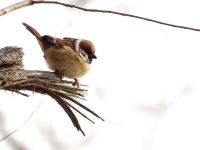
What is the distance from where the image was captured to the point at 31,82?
1406 millimetres

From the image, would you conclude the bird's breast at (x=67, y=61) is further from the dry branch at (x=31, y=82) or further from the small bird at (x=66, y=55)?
the dry branch at (x=31, y=82)

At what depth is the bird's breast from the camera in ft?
11.5

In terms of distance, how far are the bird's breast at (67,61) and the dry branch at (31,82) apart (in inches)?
77.0

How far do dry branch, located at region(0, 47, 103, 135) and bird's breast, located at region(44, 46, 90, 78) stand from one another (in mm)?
1955

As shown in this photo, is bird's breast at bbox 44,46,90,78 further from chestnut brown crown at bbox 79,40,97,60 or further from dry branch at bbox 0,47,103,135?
dry branch at bbox 0,47,103,135

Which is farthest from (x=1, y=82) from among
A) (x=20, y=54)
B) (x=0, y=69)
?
(x=20, y=54)

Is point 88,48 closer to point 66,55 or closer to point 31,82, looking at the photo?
point 66,55

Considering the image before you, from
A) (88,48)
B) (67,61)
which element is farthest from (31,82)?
(88,48)

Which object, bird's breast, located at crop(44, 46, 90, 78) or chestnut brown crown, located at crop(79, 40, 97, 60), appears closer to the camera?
bird's breast, located at crop(44, 46, 90, 78)

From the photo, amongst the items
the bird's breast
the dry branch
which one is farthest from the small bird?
the dry branch

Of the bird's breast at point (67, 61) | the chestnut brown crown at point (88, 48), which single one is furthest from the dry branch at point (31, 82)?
the chestnut brown crown at point (88, 48)

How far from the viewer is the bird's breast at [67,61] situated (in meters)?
3.52

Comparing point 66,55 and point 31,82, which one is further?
point 66,55

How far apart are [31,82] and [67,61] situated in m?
2.20
